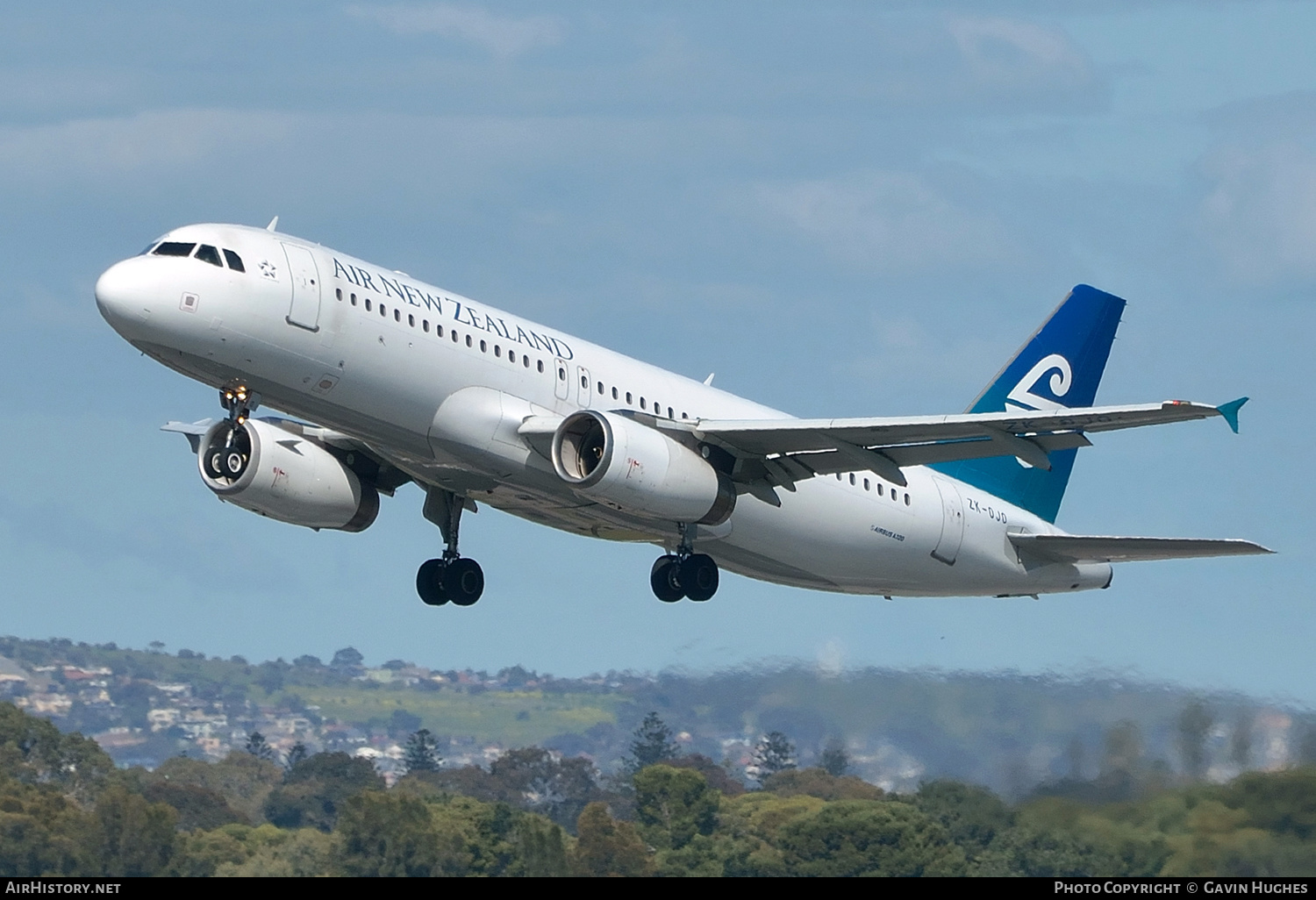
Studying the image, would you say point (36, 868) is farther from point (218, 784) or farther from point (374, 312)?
point (374, 312)

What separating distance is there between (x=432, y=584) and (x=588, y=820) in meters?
5.83

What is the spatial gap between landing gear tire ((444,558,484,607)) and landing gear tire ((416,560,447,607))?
97 mm

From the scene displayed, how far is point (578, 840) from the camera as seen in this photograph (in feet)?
149

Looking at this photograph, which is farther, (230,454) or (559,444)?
(230,454)

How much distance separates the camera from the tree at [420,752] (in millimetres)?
51938

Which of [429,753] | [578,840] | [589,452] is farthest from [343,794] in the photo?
[589,452]

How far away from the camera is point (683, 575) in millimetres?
44500

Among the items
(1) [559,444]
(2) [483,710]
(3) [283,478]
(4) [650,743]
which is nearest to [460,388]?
(1) [559,444]

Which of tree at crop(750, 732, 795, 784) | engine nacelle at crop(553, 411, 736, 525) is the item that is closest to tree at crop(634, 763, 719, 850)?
tree at crop(750, 732, 795, 784)

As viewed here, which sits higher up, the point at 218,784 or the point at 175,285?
the point at 175,285

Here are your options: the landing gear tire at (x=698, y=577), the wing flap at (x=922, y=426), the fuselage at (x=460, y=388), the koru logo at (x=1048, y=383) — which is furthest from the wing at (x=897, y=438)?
the koru logo at (x=1048, y=383)

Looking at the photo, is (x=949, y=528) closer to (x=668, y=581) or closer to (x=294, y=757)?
Answer: (x=668, y=581)

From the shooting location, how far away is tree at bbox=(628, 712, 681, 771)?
50438 mm

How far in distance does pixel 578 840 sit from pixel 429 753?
751 centimetres
